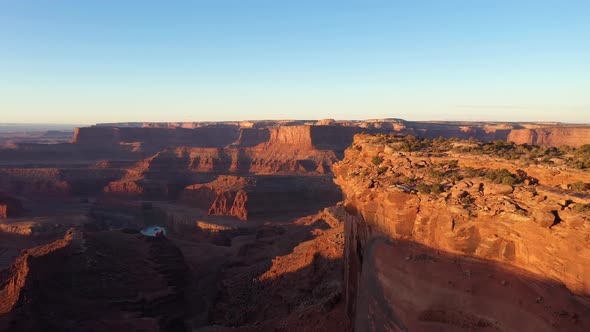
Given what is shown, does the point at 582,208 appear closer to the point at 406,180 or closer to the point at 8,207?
the point at 406,180

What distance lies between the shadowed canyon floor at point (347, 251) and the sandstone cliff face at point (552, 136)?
270 ft

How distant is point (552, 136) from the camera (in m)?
136

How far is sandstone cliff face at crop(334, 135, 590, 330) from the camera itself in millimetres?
10641

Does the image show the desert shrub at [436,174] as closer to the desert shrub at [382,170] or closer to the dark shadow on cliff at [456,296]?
the dark shadow on cliff at [456,296]

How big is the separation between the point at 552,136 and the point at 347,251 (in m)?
142

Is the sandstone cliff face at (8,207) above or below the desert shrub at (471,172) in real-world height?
below

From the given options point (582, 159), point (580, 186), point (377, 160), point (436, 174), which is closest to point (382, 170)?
point (377, 160)

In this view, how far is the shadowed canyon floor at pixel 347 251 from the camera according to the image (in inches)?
450

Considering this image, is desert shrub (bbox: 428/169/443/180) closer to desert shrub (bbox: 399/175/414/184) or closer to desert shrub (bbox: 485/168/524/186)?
desert shrub (bbox: 399/175/414/184)

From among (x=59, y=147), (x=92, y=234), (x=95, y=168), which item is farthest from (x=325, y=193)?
(x=59, y=147)

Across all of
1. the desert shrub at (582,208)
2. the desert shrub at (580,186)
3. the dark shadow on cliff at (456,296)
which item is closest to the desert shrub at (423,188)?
the dark shadow on cliff at (456,296)

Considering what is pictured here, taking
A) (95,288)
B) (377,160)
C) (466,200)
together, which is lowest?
(95,288)

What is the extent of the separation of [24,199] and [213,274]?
74155 mm

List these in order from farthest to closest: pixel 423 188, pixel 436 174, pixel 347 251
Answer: pixel 347 251 < pixel 436 174 < pixel 423 188
